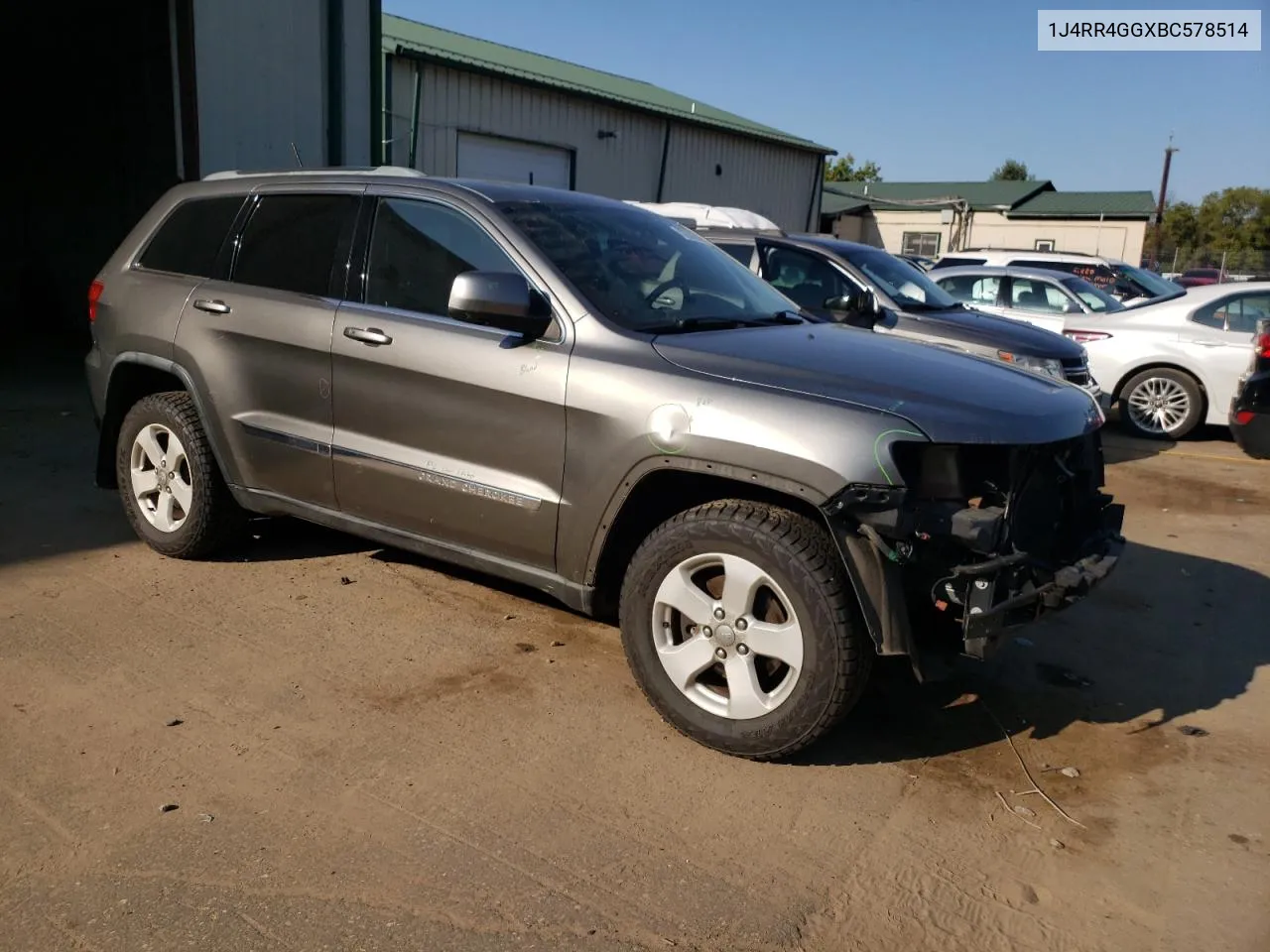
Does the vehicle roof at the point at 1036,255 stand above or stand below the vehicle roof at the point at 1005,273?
above

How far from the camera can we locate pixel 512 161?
61.2 ft

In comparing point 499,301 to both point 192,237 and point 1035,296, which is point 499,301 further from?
point 1035,296

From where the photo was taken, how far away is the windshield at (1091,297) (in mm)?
12297

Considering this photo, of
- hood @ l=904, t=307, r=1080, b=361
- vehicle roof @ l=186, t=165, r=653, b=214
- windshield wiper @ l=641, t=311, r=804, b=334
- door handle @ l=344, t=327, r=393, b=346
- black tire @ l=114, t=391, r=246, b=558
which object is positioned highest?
vehicle roof @ l=186, t=165, r=653, b=214

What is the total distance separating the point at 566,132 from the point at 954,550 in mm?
17743

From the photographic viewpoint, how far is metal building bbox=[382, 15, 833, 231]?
16703 millimetres

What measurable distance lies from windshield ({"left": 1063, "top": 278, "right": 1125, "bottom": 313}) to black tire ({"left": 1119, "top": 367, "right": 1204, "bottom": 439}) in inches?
61.2

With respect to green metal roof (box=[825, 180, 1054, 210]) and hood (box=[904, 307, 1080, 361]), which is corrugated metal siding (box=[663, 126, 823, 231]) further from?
hood (box=[904, 307, 1080, 361])

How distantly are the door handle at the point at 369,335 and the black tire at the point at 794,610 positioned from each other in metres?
1.50

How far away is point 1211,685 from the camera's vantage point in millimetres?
4547

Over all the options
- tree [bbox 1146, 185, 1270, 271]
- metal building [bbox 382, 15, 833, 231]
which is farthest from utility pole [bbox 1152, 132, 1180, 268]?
metal building [bbox 382, 15, 833, 231]

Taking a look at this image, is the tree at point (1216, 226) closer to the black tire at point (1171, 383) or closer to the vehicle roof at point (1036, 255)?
the vehicle roof at point (1036, 255)

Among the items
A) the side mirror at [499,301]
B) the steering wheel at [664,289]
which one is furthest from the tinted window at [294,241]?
the steering wheel at [664,289]

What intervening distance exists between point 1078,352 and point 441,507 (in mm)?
6402
